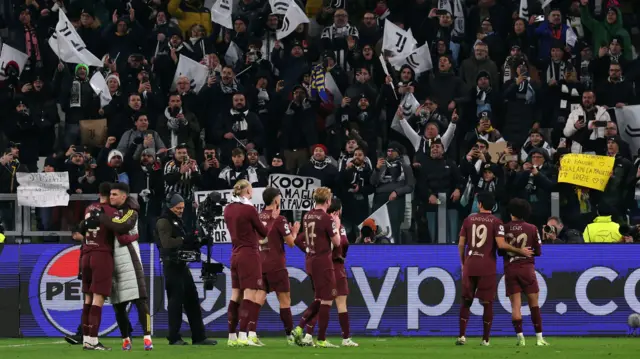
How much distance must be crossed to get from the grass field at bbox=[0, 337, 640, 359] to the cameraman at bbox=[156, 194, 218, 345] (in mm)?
460

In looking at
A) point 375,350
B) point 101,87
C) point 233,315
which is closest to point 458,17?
point 101,87

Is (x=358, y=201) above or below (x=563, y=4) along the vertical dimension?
below

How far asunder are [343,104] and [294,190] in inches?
108

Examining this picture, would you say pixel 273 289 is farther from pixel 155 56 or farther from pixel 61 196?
pixel 155 56

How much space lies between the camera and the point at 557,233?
25.0 metres

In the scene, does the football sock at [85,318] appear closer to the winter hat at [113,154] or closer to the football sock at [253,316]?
the football sock at [253,316]

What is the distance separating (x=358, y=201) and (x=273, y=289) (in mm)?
5190

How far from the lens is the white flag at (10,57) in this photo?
2947cm

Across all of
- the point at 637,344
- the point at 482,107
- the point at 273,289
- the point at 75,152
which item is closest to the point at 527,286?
the point at 637,344

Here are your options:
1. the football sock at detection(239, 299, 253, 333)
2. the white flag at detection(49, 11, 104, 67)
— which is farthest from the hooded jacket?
the football sock at detection(239, 299, 253, 333)

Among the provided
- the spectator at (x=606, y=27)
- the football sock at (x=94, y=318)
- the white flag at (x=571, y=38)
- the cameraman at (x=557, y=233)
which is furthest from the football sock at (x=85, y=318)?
the spectator at (x=606, y=27)

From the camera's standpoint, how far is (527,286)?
2045 cm

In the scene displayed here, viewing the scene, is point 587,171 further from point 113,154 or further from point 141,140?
point 113,154

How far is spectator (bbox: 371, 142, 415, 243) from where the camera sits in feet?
82.8
